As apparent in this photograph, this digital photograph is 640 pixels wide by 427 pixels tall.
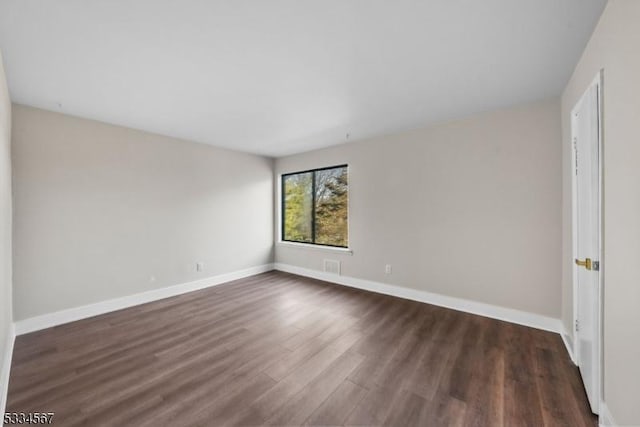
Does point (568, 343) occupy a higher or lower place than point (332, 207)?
lower

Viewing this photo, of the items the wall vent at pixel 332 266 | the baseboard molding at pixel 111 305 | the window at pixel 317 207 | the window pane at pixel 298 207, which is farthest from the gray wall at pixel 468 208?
the baseboard molding at pixel 111 305

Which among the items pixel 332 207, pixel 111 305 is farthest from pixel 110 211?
pixel 332 207

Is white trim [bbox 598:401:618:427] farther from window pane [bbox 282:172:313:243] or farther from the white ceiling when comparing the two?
window pane [bbox 282:172:313:243]

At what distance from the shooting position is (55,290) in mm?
2791

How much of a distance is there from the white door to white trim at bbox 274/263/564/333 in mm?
727

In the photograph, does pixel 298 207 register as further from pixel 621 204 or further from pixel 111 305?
pixel 621 204

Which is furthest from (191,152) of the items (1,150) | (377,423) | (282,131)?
(377,423)

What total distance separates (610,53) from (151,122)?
4300mm

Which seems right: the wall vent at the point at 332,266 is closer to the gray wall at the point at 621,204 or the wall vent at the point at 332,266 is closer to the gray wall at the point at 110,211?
the gray wall at the point at 110,211

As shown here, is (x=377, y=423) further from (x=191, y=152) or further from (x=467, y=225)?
(x=191, y=152)

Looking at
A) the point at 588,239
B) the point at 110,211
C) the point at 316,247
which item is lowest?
the point at 316,247

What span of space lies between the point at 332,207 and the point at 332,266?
112 cm

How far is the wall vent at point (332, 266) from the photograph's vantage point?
14.3ft

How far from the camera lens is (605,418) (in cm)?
136
